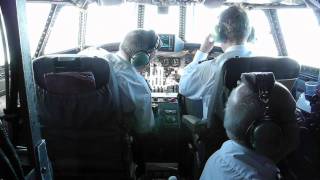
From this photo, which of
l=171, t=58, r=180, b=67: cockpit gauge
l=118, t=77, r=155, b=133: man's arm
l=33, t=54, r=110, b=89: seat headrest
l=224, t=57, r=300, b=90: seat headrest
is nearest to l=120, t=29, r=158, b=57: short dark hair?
l=118, t=77, r=155, b=133: man's arm

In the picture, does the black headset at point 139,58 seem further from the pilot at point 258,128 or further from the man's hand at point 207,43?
the pilot at point 258,128

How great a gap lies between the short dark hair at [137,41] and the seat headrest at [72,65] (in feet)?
1.50

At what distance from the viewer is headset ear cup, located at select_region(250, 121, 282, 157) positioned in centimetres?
88

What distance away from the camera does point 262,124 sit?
34.6 inches

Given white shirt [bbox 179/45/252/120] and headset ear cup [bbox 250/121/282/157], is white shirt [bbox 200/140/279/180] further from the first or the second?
white shirt [bbox 179/45/252/120]

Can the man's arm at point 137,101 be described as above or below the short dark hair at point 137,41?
below

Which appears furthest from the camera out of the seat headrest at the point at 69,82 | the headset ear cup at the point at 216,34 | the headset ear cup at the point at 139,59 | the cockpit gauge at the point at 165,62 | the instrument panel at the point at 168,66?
the cockpit gauge at the point at 165,62

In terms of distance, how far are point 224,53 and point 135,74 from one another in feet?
1.96

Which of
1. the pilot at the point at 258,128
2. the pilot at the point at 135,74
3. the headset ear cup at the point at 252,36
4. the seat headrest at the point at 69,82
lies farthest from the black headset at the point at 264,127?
the headset ear cup at the point at 252,36

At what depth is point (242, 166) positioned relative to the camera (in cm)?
93

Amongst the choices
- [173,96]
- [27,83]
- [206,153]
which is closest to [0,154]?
[27,83]

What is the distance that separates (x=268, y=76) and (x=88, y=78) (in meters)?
1.08

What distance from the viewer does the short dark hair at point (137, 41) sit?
224cm

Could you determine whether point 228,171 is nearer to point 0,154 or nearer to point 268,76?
point 268,76
